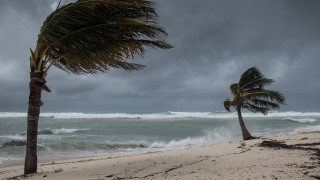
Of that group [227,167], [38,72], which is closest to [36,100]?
[38,72]

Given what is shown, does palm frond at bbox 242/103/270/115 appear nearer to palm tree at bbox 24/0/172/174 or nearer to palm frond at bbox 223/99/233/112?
palm frond at bbox 223/99/233/112

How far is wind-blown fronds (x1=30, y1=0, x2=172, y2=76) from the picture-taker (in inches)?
171

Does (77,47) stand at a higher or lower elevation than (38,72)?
higher

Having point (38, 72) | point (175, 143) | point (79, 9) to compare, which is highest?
point (79, 9)

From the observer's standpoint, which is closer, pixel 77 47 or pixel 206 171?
pixel 206 171

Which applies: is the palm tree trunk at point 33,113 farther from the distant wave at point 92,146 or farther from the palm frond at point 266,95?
the palm frond at point 266,95

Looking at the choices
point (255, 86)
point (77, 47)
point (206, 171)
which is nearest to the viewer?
point (206, 171)

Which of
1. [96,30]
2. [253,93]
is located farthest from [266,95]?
[96,30]

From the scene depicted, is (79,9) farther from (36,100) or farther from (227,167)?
(227,167)

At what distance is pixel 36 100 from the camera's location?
4766mm

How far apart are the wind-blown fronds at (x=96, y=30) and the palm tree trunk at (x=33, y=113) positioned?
0.28 metres

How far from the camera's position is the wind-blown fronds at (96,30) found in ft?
14.3

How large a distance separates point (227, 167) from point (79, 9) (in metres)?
4.38

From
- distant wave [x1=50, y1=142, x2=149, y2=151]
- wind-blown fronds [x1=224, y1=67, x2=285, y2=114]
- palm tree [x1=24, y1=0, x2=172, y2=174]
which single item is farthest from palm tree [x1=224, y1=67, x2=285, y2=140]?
palm tree [x1=24, y1=0, x2=172, y2=174]
